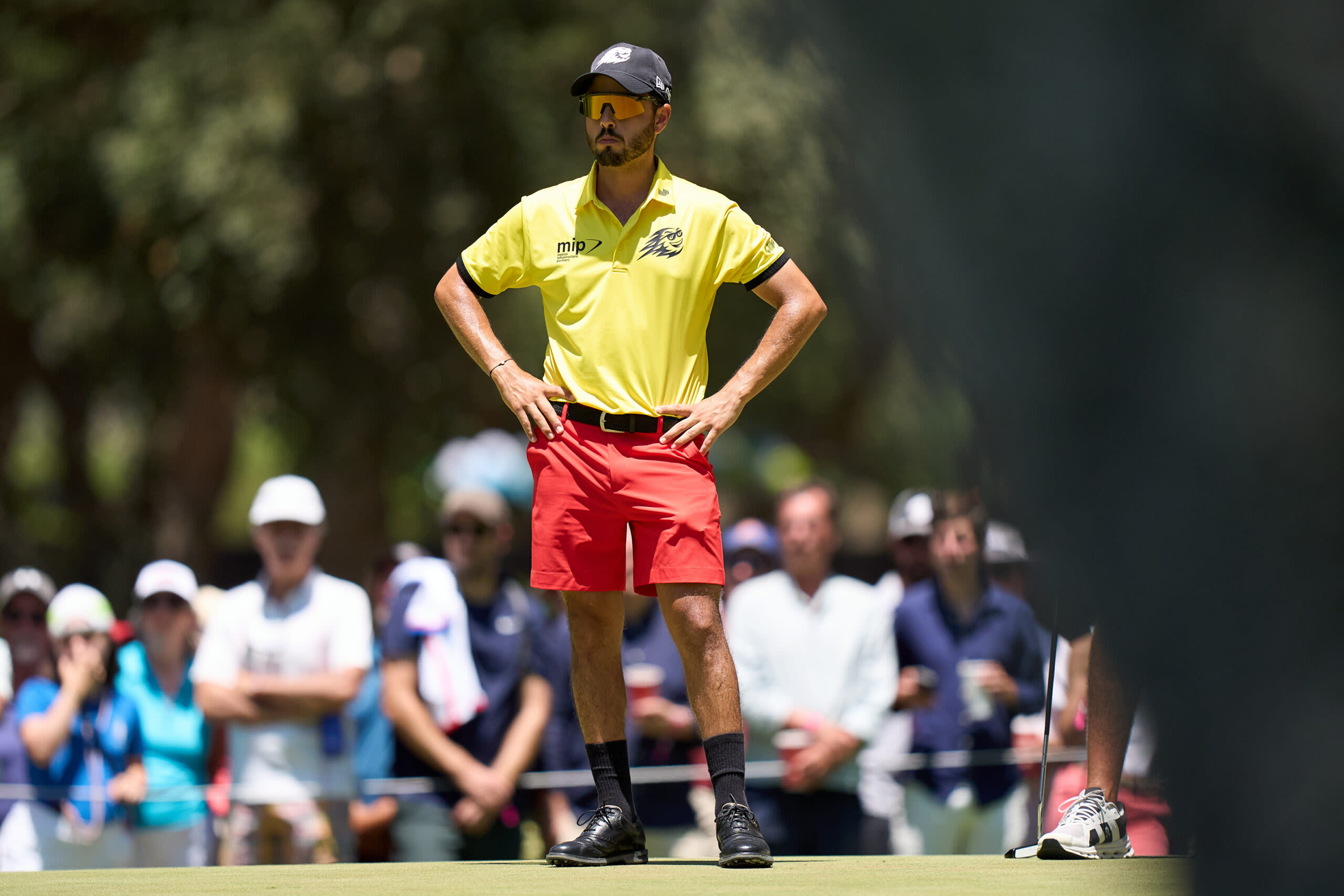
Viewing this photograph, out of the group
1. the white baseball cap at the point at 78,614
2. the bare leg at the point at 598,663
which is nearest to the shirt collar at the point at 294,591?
the white baseball cap at the point at 78,614

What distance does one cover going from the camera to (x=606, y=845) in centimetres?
396

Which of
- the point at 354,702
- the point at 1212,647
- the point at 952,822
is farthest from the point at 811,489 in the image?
the point at 1212,647

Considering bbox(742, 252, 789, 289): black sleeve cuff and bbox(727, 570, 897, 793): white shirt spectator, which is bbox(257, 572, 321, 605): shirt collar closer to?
bbox(727, 570, 897, 793): white shirt spectator

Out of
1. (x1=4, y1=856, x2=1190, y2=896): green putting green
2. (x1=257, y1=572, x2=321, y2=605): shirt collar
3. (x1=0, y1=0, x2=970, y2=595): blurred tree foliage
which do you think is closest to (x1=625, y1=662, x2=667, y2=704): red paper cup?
(x1=257, y1=572, x2=321, y2=605): shirt collar

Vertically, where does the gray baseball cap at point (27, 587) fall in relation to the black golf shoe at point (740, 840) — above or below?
above

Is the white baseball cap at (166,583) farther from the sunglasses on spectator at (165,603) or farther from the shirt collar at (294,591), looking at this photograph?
the shirt collar at (294,591)

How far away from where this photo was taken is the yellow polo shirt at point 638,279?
393cm

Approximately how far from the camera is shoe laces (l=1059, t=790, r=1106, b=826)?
3.88 m

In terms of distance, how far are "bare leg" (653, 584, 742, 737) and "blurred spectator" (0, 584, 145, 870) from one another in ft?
11.4

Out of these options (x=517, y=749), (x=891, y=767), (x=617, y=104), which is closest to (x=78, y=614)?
(x=517, y=749)

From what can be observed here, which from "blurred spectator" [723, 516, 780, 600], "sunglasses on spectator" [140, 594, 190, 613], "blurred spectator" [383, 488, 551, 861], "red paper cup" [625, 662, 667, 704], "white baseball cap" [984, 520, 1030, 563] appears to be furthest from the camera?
"blurred spectator" [723, 516, 780, 600]

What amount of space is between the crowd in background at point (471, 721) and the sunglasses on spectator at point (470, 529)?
0.04 feet

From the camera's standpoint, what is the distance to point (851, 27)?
3.04ft

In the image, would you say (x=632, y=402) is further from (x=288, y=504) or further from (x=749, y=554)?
(x=749, y=554)
